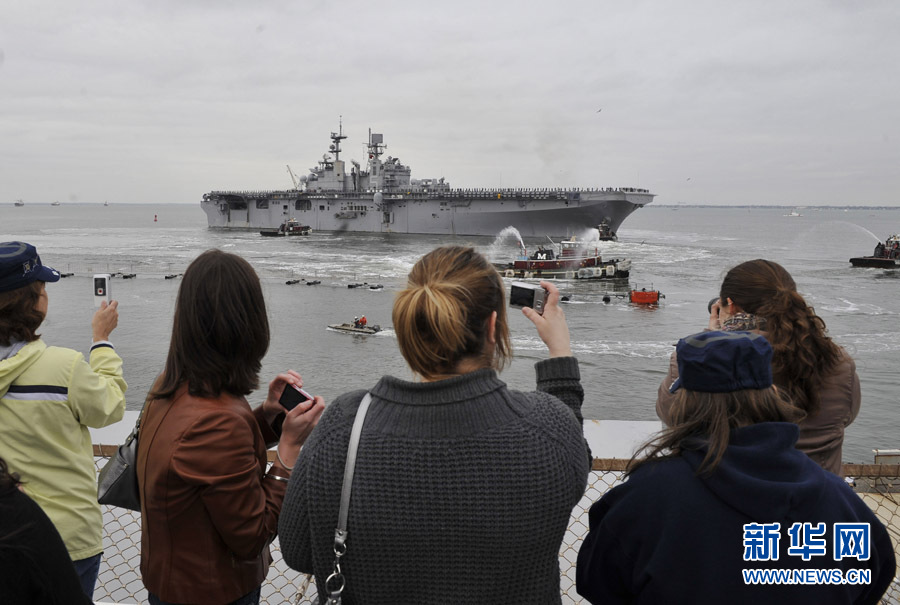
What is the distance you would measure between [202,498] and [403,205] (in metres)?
59.7

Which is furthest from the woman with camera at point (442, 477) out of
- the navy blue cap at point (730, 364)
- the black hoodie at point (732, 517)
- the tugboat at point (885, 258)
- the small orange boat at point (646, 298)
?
the tugboat at point (885, 258)

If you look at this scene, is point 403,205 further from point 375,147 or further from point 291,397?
point 291,397

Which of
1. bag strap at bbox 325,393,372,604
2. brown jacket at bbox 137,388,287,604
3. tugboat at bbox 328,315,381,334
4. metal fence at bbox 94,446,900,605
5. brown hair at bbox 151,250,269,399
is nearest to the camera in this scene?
bag strap at bbox 325,393,372,604

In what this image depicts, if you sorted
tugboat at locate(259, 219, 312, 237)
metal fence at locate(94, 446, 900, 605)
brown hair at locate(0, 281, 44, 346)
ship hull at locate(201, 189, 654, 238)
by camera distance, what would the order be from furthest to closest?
tugboat at locate(259, 219, 312, 237) < ship hull at locate(201, 189, 654, 238) < metal fence at locate(94, 446, 900, 605) < brown hair at locate(0, 281, 44, 346)

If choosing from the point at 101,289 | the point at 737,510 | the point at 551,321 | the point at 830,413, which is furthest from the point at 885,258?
the point at 101,289

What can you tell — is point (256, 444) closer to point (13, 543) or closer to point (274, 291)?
point (13, 543)

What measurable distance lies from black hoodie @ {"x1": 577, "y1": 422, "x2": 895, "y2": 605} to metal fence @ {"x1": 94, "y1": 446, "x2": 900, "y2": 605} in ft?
3.33

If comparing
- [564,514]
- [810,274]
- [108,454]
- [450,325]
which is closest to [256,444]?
[450,325]

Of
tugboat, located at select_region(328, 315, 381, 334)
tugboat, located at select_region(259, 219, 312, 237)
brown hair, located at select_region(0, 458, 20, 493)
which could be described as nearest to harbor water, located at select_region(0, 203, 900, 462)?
tugboat, located at select_region(328, 315, 381, 334)

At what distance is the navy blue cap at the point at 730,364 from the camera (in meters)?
1.49

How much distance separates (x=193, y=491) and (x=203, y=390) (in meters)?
0.27

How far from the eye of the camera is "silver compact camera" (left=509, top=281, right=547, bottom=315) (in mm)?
1862

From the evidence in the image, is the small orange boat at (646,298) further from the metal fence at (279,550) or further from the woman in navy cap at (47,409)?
the woman in navy cap at (47,409)

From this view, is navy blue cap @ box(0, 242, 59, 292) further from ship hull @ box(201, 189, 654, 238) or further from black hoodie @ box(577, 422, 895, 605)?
ship hull @ box(201, 189, 654, 238)
